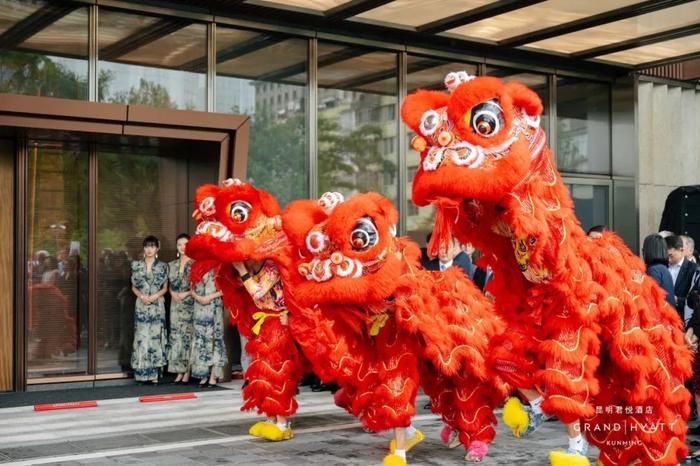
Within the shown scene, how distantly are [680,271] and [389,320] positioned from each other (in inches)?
125

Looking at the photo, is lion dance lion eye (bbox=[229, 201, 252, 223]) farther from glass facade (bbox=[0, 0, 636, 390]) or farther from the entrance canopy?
the entrance canopy

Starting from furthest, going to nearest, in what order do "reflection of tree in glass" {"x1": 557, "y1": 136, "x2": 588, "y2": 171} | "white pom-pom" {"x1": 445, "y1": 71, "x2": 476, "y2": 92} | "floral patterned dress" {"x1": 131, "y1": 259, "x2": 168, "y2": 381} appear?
"reflection of tree in glass" {"x1": 557, "y1": 136, "x2": 588, "y2": 171}, "floral patterned dress" {"x1": 131, "y1": 259, "x2": 168, "y2": 381}, "white pom-pom" {"x1": 445, "y1": 71, "x2": 476, "y2": 92}

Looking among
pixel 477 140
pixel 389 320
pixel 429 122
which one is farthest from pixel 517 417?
pixel 429 122

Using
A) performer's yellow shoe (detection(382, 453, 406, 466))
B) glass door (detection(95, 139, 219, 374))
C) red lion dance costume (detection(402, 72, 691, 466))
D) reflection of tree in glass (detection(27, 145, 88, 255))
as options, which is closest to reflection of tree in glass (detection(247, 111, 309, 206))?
glass door (detection(95, 139, 219, 374))

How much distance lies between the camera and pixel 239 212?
747 cm

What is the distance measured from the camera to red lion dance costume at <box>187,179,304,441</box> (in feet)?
24.0

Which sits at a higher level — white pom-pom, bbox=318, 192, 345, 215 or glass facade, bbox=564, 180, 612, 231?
glass facade, bbox=564, 180, 612, 231

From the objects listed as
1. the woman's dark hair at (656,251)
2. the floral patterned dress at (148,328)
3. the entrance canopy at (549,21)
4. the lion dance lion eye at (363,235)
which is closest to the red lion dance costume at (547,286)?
the lion dance lion eye at (363,235)

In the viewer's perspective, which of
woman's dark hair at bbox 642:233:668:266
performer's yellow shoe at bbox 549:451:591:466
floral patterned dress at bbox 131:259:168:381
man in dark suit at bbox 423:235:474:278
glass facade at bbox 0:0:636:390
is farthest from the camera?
floral patterned dress at bbox 131:259:168:381

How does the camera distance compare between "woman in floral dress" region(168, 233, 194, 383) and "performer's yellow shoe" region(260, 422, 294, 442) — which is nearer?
"performer's yellow shoe" region(260, 422, 294, 442)

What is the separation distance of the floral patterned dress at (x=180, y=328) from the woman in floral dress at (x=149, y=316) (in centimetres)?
10

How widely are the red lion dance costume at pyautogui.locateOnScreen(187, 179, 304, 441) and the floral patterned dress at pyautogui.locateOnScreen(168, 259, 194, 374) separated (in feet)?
9.88

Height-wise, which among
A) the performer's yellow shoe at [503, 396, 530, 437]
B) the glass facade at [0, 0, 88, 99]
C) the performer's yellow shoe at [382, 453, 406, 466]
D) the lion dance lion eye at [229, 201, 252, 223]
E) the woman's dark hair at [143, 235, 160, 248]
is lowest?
the performer's yellow shoe at [382, 453, 406, 466]

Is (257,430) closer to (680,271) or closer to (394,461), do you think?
(394,461)
